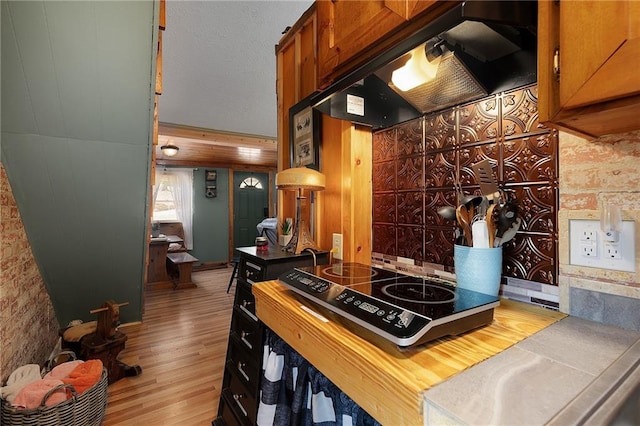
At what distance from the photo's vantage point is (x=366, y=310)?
692 millimetres

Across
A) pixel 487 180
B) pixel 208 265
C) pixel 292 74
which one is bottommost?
pixel 208 265

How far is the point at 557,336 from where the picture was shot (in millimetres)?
678

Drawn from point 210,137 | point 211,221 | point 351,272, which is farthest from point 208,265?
point 351,272

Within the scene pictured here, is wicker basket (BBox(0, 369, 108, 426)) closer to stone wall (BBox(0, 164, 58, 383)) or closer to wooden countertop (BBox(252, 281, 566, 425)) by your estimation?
stone wall (BBox(0, 164, 58, 383))

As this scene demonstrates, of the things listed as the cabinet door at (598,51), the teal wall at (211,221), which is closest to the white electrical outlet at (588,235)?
the cabinet door at (598,51)

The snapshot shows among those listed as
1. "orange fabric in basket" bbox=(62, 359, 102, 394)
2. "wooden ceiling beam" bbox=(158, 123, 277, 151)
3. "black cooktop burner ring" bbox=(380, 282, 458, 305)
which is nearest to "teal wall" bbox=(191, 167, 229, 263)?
"wooden ceiling beam" bbox=(158, 123, 277, 151)

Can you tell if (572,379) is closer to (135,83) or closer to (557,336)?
(557,336)

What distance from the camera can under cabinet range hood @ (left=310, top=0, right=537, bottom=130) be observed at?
2.10 ft

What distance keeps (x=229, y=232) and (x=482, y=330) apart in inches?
256

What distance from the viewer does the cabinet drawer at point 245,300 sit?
140 centimetres

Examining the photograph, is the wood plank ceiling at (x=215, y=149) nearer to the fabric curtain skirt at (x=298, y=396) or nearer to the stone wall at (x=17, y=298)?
the stone wall at (x=17, y=298)

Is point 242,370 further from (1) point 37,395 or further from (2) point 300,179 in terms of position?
(1) point 37,395

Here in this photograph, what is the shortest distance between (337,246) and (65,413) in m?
1.66

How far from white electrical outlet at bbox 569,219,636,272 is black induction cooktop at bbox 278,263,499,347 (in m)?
0.27
